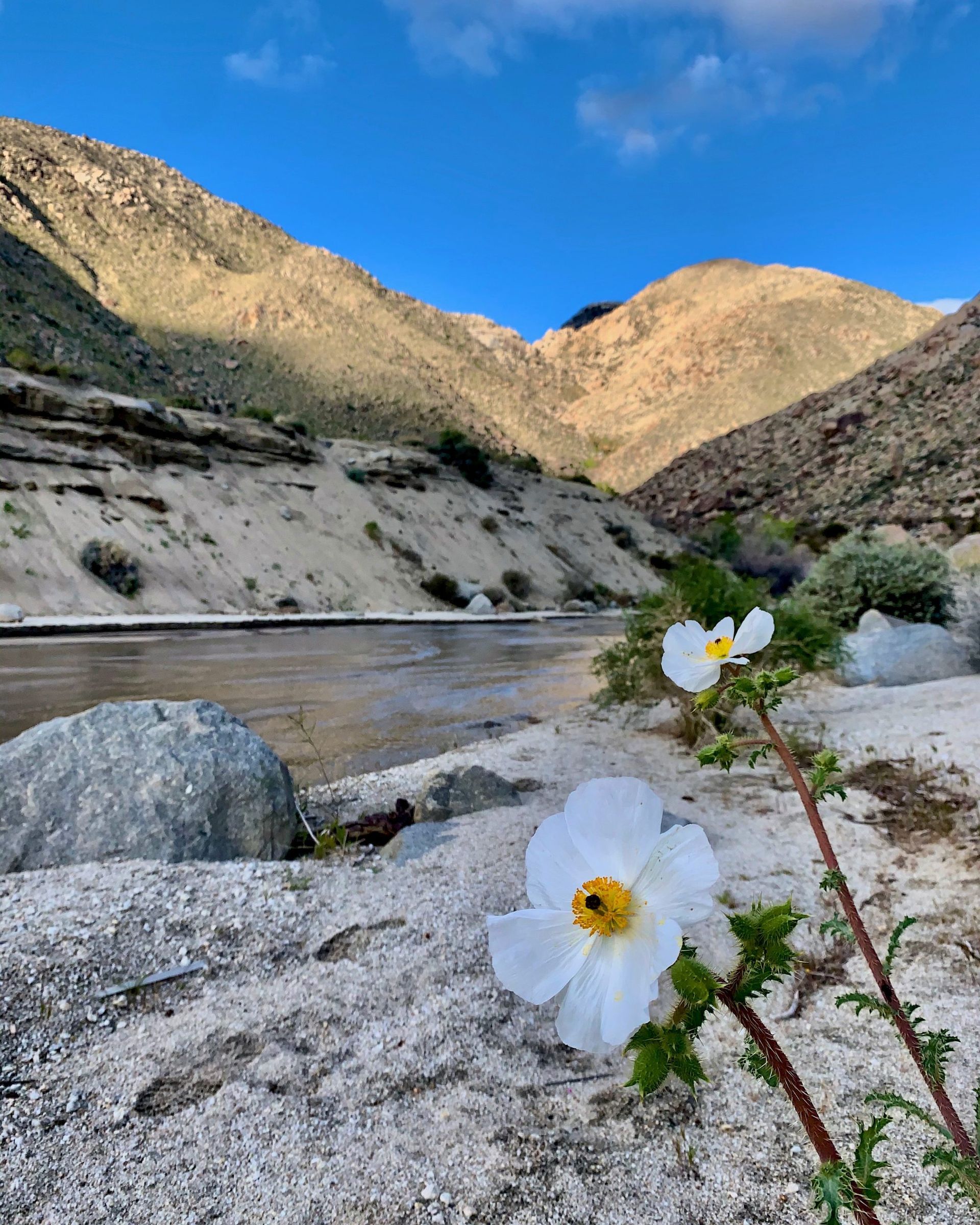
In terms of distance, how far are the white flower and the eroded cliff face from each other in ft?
52.9

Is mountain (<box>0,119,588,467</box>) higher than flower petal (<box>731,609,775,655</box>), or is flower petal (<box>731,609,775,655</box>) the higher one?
mountain (<box>0,119,588,467</box>)

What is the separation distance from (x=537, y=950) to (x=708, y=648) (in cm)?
54

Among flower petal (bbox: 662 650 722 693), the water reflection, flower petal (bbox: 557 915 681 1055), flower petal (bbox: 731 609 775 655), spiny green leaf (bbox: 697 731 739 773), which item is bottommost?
the water reflection

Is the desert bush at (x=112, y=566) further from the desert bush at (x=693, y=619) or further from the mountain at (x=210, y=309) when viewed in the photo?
the mountain at (x=210, y=309)

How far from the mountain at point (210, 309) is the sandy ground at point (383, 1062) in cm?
3822

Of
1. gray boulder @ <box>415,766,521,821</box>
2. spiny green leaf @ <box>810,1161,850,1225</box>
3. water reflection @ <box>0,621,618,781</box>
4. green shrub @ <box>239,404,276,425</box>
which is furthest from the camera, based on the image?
green shrub @ <box>239,404,276,425</box>

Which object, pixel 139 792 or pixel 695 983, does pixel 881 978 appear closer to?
pixel 695 983

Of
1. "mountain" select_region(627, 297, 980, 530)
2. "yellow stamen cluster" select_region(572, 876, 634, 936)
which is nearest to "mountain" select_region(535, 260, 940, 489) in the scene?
"mountain" select_region(627, 297, 980, 530)

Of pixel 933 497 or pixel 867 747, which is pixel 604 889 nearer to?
pixel 867 747

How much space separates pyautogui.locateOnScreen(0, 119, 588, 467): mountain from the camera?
39.8 metres

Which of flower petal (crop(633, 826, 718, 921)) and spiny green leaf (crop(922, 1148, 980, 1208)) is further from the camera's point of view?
spiny green leaf (crop(922, 1148, 980, 1208))

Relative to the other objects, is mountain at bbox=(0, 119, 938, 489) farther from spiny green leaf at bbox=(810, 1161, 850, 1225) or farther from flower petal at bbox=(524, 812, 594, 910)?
spiny green leaf at bbox=(810, 1161, 850, 1225)

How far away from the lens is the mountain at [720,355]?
56.6m

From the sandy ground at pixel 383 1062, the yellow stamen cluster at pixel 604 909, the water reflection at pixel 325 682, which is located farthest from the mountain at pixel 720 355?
the yellow stamen cluster at pixel 604 909
